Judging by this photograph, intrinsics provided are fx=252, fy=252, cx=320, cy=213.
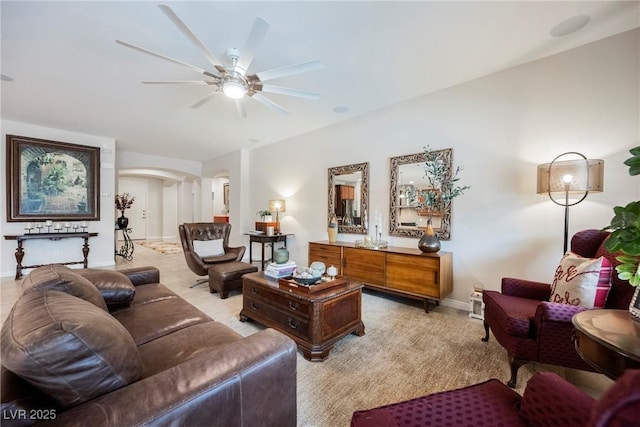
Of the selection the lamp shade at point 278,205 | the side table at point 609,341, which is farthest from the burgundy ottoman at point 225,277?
the side table at point 609,341

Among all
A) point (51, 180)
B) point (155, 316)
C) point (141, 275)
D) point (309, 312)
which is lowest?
point (309, 312)

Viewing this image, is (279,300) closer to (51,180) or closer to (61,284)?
(61,284)

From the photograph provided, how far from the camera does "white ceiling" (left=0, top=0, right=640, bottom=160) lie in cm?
198

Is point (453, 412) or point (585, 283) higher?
point (585, 283)

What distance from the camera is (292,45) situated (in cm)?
238

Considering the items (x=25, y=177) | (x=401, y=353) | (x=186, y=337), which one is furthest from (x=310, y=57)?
(x=25, y=177)

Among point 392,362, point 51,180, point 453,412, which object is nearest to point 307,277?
point 392,362

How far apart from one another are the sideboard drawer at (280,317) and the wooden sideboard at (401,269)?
4.89ft

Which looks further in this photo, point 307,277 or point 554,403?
point 307,277

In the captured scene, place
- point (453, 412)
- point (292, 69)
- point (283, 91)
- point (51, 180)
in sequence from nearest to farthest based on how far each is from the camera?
point (453, 412) < point (292, 69) < point (283, 91) < point (51, 180)

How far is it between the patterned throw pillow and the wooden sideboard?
3.65 ft

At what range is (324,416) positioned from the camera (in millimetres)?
1479

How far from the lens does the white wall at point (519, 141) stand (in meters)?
2.31

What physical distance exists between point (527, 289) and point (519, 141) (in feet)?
5.32
